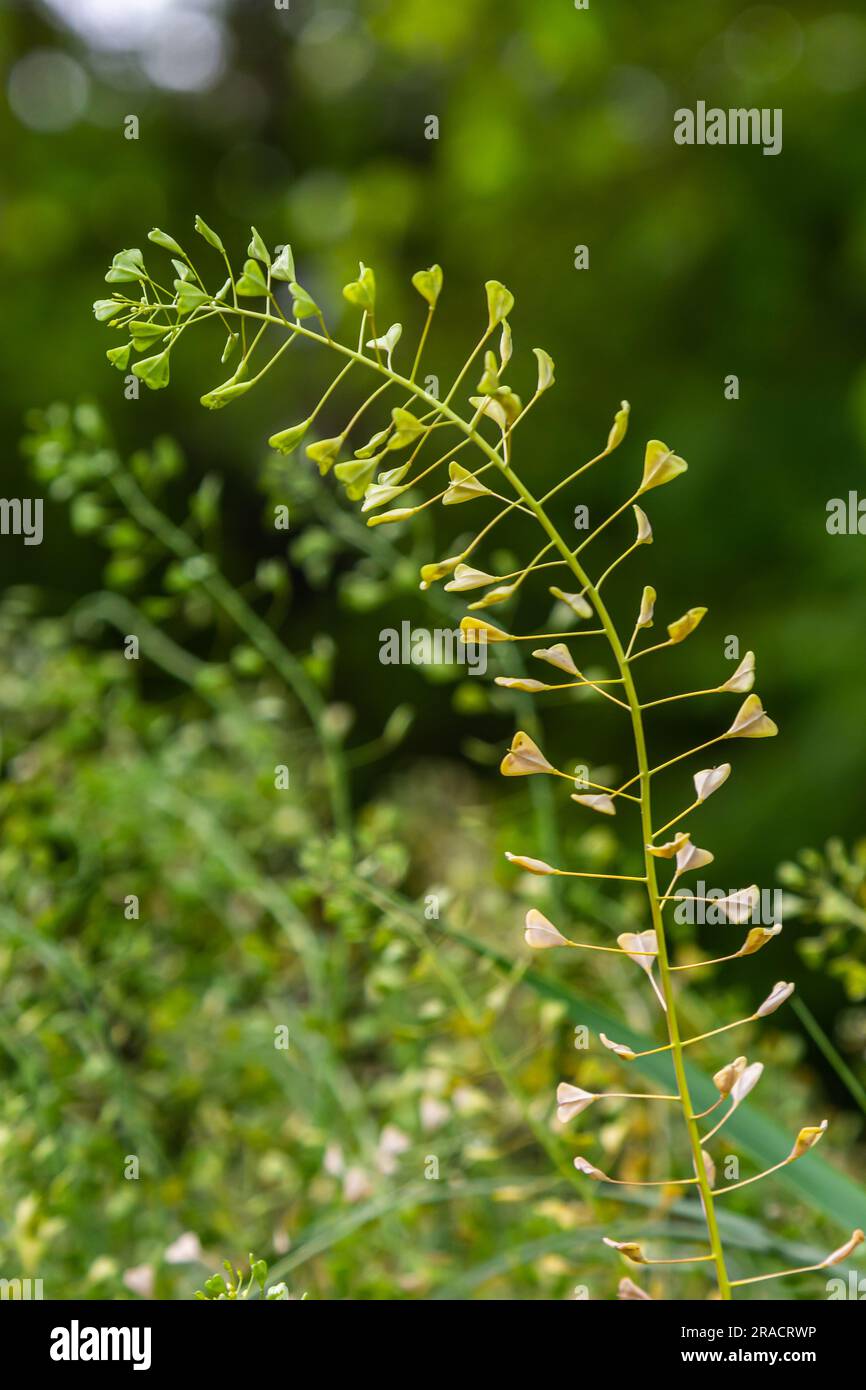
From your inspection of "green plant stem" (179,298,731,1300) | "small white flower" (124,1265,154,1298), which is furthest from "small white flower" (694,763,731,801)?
"small white flower" (124,1265,154,1298)

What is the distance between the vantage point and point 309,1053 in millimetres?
1011

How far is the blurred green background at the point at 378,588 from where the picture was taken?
3.10 ft

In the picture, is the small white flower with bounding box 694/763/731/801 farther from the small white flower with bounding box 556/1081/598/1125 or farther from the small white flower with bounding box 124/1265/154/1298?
the small white flower with bounding box 124/1265/154/1298

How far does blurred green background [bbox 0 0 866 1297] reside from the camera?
0.94m

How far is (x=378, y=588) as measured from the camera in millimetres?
1018

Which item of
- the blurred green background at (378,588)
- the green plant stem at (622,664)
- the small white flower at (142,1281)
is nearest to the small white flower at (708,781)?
the green plant stem at (622,664)

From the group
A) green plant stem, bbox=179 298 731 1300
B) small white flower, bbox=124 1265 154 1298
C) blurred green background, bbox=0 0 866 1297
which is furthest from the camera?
blurred green background, bbox=0 0 866 1297

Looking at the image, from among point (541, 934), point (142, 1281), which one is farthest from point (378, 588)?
point (541, 934)

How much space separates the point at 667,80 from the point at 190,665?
6.05 ft

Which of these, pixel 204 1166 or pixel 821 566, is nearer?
pixel 204 1166

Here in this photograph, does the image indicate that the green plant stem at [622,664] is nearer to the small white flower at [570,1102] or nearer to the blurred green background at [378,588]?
the small white flower at [570,1102]
